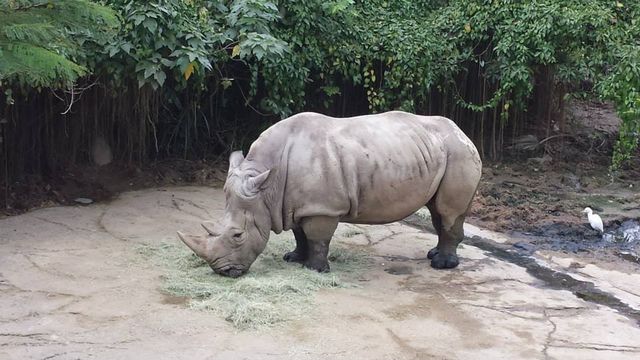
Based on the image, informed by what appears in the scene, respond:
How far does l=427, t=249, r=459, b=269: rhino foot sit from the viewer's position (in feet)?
21.1

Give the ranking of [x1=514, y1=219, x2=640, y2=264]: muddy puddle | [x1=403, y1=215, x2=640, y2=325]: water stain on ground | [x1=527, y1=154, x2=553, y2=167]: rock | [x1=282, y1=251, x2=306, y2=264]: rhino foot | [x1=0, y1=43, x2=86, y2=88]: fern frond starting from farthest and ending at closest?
[x1=527, y1=154, x2=553, y2=167]: rock → [x1=514, y1=219, x2=640, y2=264]: muddy puddle → [x1=282, y1=251, x2=306, y2=264]: rhino foot → [x1=403, y1=215, x2=640, y2=325]: water stain on ground → [x1=0, y1=43, x2=86, y2=88]: fern frond

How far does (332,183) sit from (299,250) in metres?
0.77

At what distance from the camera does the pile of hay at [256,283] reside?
495 cm

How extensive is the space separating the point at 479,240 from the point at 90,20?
14.3 feet

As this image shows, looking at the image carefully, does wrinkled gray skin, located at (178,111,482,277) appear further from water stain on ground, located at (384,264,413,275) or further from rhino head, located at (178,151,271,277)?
water stain on ground, located at (384,264,413,275)

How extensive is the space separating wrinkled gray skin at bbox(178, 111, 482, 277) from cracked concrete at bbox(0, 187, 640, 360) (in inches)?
20.2

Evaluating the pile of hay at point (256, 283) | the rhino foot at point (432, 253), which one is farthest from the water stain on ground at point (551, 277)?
the pile of hay at point (256, 283)

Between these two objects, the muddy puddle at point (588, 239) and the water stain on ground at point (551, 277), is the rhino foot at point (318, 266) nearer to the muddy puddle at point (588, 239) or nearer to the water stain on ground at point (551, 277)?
the water stain on ground at point (551, 277)

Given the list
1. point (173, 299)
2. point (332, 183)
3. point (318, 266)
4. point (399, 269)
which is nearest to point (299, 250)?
point (318, 266)

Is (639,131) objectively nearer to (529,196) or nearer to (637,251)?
(529,196)

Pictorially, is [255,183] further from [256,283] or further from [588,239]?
[588,239]

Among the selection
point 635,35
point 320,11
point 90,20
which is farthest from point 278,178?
point 635,35

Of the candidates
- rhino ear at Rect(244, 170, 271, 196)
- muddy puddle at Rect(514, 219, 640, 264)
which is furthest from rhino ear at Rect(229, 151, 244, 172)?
muddy puddle at Rect(514, 219, 640, 264)

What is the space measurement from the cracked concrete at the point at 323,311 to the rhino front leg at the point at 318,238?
16.2 inches
